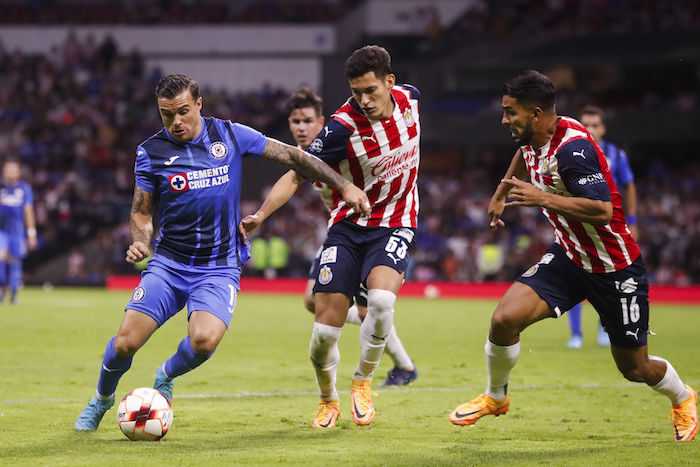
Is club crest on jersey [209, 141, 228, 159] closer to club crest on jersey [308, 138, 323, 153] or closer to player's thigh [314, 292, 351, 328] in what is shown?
club crest on jersey [308, 138, 323, 153]

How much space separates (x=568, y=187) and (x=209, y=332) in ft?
7.73

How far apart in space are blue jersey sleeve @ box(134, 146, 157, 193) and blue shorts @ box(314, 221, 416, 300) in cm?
125

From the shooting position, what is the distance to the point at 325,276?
599cm

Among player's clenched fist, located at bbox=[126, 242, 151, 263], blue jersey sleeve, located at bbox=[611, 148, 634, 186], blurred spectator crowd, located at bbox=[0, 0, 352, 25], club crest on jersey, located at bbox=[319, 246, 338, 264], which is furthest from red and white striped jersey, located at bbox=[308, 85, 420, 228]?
blurred spectator crowd, located at bbox=[0, 0, 352, 25]

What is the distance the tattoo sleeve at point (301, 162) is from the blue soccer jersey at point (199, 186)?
0.09 metres

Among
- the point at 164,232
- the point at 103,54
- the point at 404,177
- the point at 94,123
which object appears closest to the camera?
the point at 164,232

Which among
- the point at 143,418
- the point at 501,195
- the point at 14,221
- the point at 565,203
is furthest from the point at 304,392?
the point at 14,221

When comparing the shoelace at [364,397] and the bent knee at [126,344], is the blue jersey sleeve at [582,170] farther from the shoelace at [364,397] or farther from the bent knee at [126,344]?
the bent knee at [126,344]

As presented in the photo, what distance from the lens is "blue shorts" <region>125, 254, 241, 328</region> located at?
5.57 meters

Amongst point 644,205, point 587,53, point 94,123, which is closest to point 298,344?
point 644,205

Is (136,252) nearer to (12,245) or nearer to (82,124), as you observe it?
(12,245)

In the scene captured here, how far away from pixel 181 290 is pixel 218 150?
942 millimetres

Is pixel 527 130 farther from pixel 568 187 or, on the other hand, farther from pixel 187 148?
pixel 187 148

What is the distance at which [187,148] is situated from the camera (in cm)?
576
